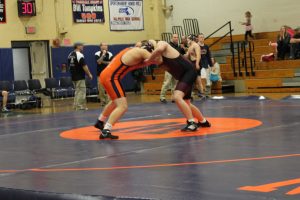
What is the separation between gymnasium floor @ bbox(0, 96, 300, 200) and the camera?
14.7ft

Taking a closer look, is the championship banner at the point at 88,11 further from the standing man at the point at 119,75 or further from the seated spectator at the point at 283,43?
the standing man at the point at 119,75

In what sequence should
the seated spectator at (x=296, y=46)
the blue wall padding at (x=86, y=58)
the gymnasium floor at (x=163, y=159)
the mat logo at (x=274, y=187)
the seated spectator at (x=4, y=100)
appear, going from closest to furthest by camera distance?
the mat logo at (x=274, y=187) → the gymnasium floor at (x=163, y=159) → the seated spectator at (x=4, y=100) → the seated spectator at (x=296, y=46) → the blue wall padding at (x=86, y=58)

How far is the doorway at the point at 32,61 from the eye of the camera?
20828 mm

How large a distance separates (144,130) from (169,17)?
1580 cm

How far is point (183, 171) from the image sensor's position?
521 centimetres

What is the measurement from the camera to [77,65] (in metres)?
13.6

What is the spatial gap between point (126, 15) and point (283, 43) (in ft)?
24.2

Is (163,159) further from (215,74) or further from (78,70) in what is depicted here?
(215,74)

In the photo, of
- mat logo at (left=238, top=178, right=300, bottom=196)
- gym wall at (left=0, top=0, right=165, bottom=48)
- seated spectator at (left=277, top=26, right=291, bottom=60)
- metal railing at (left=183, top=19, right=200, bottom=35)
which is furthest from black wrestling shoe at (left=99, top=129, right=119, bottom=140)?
metal railing at (left=183, top=19, right=200, bottom=35)

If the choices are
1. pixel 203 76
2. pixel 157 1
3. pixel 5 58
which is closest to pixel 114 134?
pixel 203 76

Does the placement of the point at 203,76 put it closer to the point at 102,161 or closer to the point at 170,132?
the point at 170,132

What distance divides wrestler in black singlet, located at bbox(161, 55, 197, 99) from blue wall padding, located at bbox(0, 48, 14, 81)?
12.3 m

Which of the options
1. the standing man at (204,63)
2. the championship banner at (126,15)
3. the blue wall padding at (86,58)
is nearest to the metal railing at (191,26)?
the championship banner at (126,15)

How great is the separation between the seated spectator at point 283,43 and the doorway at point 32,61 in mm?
8192
